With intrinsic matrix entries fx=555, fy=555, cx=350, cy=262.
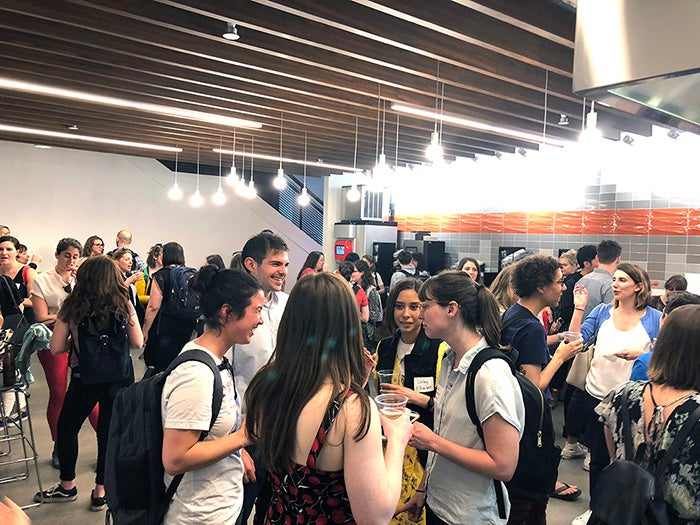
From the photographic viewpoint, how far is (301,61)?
4.79m

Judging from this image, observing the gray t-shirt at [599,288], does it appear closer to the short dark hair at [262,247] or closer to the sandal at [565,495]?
the sandal at [565,495]

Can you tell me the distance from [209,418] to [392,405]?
0.60 metres

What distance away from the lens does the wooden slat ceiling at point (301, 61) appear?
3.93 meters

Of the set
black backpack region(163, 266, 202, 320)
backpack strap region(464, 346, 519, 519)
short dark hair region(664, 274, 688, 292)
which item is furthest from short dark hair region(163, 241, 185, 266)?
short dark hair region(664, 274, 688, 292)

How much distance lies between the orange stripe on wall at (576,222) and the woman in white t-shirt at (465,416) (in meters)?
6.83

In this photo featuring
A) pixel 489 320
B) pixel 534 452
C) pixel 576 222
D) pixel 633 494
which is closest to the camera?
pixel 633 494

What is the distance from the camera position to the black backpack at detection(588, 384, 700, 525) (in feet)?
5.12

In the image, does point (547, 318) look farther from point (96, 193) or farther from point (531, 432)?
point (96, 193)

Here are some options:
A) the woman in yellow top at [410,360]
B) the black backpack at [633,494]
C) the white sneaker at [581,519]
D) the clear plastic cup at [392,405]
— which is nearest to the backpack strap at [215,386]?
the clear plastic cup at [392,405]

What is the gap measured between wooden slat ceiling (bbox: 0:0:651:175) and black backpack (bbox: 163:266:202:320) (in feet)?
6.18

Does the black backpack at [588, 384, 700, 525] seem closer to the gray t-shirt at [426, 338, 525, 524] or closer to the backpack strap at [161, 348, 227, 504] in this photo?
the gray t-shirt at [426, 338, 525, 524]

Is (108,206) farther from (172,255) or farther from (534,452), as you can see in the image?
(534,452)

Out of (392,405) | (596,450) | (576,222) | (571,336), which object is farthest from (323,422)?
(576,222)

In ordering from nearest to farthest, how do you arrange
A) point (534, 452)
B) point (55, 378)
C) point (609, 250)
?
point (534, 452), point (55, 378), point (609, 250)
